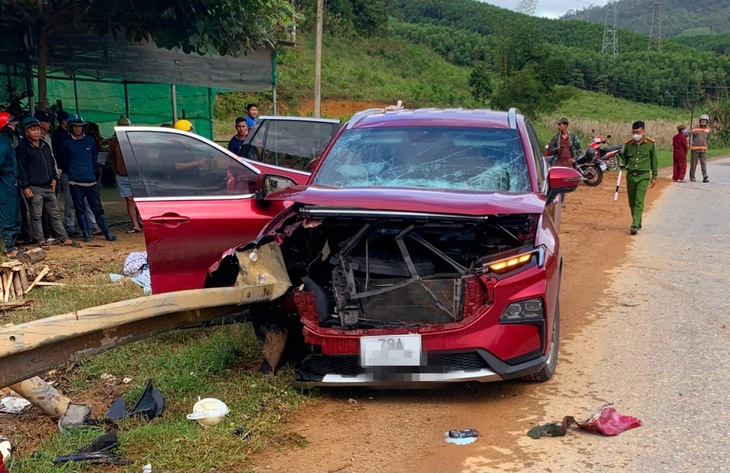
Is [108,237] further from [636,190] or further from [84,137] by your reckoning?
[636,190]

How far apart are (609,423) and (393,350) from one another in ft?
4.28

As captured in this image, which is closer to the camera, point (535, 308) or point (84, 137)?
point (535, 308)

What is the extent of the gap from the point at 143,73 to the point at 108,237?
425 centimetres

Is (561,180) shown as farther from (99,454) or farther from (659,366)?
(99,454)

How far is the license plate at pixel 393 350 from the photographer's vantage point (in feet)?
14.3

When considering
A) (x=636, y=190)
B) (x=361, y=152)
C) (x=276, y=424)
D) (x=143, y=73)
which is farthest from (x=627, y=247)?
(x=143, y=73)

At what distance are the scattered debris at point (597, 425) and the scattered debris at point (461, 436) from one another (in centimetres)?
32

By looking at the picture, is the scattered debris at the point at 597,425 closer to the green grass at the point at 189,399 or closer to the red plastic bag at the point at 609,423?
the red plastic bag at the point at 609,423

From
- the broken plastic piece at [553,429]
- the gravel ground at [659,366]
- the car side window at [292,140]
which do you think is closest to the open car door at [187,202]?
the car side window at [292,140]

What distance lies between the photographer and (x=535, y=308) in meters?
4.38

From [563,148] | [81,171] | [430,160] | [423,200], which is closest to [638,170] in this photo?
[563,148]

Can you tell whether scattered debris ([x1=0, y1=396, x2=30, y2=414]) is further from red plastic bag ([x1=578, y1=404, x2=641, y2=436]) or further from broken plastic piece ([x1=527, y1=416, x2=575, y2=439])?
red plastic bag ([x1=578, y1=404, x2=641, y2=436])

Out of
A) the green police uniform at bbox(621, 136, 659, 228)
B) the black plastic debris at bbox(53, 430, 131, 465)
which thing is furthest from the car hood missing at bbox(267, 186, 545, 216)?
the green police uniform at bbox(621, 136, 659, 228)

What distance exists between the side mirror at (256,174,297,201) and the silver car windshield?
335 mm
